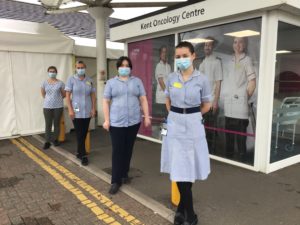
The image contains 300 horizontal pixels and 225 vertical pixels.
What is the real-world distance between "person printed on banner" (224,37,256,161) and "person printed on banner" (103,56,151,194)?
6.18ft

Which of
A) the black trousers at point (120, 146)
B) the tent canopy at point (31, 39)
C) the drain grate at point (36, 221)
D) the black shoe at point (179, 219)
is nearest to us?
the black shoe at point (179, 219)

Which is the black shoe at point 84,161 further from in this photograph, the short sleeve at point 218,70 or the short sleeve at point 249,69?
the short sleeve at point 249,69

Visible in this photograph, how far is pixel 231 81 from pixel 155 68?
236 cm

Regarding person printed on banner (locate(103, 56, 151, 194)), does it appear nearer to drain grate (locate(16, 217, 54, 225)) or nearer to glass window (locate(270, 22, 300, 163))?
drain grate (locate(16, 217, 54, 225))

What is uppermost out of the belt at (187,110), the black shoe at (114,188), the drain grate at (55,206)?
the belt at (187,110)

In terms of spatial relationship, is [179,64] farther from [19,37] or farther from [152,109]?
[19,37]

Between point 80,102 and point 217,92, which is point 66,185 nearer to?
point 80,102

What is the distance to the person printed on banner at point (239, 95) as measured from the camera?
16.3ft

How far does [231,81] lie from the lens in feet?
17.3

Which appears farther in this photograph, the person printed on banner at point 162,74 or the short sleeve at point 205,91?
the person printed on banner at point 162,74

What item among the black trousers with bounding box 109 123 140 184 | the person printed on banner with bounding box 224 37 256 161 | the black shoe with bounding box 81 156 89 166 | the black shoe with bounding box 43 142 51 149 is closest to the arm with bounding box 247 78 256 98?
the person printed on banner with bounding box 224 37 256 161

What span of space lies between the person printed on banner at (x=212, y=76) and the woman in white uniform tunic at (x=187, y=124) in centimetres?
254

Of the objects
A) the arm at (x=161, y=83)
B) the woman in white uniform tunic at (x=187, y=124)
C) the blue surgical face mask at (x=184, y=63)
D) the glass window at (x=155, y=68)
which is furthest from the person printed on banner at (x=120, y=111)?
the arm at (x=161, y=83)

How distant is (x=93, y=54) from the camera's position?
384 inches
